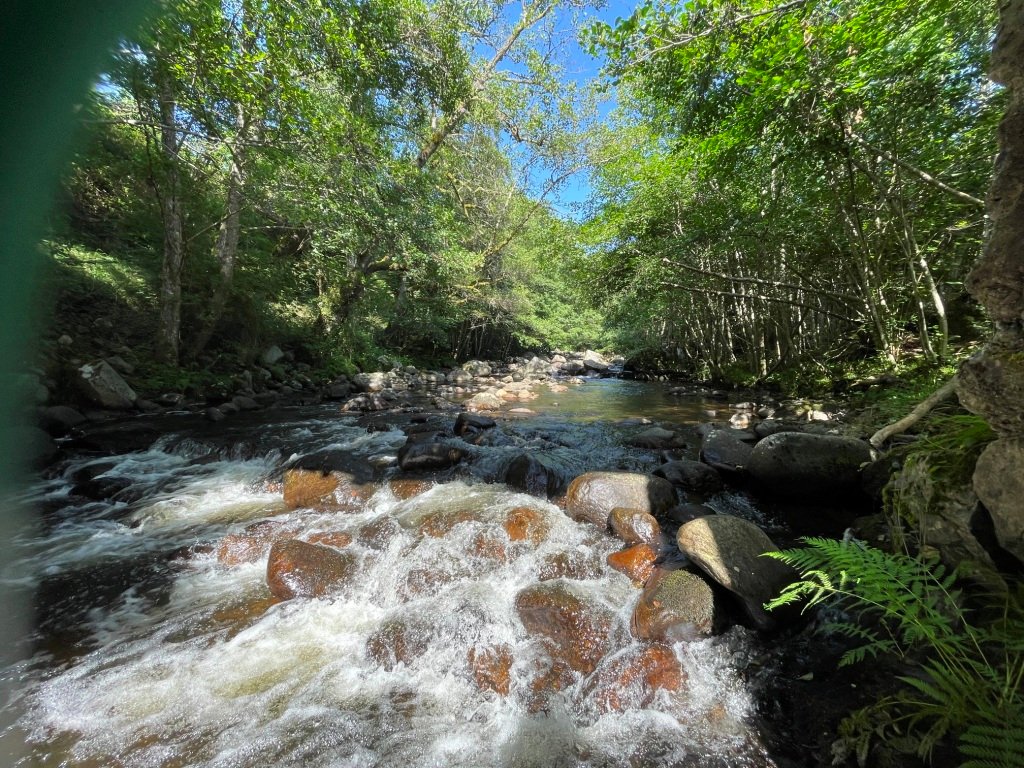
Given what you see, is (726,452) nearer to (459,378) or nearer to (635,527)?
(635,527)

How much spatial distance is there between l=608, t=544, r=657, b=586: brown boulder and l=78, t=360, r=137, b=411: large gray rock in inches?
395

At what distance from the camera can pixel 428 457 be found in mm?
5539

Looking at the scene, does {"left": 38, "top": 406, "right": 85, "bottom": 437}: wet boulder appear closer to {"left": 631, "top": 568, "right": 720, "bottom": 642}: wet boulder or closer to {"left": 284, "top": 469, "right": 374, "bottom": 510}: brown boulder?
{"left": 284, "top": 469, "right": 374, "bottom": 510}: brown boulder

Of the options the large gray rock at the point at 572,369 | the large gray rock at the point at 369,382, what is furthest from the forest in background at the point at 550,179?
the large gray rock at the point at 572,369

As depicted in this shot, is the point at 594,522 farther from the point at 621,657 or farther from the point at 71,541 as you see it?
the point at 71,541

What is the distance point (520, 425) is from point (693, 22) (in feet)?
22.3

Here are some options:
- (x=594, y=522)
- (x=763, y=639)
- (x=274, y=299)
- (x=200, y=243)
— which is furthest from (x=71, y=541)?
(x=274, y=299)

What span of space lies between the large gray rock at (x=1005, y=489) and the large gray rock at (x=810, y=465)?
2551mm

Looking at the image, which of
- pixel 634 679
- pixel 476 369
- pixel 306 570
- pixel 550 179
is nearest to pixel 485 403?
pixel 306 570

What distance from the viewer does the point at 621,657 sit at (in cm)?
248

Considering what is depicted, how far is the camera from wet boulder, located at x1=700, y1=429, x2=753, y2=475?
16.9ft

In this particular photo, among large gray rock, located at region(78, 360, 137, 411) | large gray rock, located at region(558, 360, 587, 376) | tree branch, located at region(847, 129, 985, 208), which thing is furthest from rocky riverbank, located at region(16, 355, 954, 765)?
large gray rock, located at region(558, 360, 587, 376)

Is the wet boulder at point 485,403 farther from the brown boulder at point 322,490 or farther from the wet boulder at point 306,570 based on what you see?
the wet boulder at point 306,570

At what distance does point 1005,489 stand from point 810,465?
2720 millimetres
